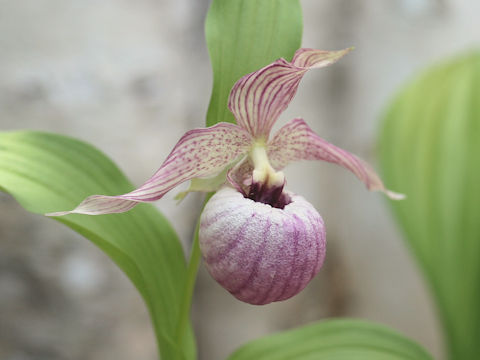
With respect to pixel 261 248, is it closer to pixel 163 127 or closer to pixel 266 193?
pixel 266 193

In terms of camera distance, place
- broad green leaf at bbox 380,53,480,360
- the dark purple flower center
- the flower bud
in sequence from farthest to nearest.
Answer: broad green leaf at bbox 380,53,480,360
the dark purple flower center
the flower bud

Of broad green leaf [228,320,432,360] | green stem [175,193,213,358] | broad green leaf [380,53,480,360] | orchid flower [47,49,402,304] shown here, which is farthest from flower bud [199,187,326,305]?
broad green leaf [380,53,480,360]

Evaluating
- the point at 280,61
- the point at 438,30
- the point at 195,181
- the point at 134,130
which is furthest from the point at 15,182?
the point at 438,30

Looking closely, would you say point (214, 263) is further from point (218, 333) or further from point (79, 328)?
point (218, 333)

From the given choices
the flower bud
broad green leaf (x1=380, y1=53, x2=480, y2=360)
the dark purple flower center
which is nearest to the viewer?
the flower bud

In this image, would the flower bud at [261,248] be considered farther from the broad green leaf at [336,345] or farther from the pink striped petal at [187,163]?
the broad green leaf at [336,345]

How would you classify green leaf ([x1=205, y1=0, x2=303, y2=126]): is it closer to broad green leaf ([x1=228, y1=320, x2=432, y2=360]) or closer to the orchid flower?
the orchid flower

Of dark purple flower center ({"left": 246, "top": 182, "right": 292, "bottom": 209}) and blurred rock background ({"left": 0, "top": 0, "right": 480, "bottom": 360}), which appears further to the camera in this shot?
blurred rock background ({"left": 0, "top": 0, "right": 480, "bottom": 360})
